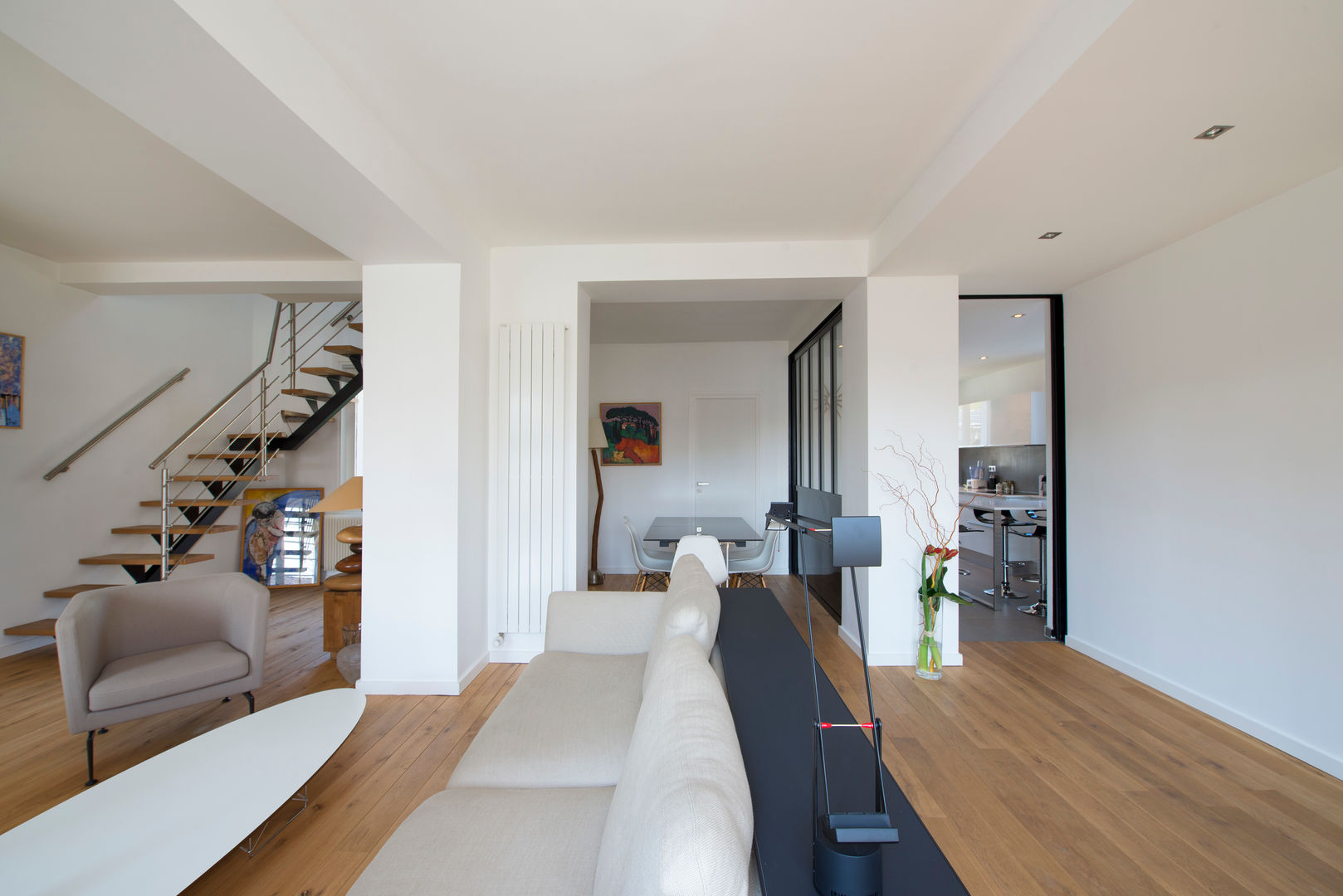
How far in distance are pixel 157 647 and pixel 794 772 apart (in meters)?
3.09

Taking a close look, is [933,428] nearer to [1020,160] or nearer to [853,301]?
[853,301]

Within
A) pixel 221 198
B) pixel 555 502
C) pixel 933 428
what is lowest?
pixel 555 502

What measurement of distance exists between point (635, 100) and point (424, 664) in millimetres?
3030

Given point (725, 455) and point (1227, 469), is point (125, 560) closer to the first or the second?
point (725, 455)

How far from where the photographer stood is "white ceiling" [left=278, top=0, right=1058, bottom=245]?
1.74m

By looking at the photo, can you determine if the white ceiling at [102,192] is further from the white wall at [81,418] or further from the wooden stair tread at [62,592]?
the wooden stair tread at [62,592]

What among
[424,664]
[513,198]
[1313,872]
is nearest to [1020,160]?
[513,198]

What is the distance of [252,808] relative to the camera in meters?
1.52

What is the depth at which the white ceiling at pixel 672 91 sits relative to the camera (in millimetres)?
1743

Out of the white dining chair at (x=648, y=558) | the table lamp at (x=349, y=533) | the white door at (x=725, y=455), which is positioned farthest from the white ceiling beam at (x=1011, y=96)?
the white door at (x=725, y=455)

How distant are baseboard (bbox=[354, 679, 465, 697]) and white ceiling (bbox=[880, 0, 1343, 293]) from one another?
354cm

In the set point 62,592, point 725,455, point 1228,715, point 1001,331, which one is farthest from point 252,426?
point 1001,331

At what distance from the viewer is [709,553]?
286 centimetres

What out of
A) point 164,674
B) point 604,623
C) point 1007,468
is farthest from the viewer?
point 1007,468
